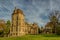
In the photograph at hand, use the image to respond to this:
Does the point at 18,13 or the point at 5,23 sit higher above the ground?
the point at 18,13

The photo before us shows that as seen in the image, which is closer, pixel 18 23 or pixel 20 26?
pixel 20 26

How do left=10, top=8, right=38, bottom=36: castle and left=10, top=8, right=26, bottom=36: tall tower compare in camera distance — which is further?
left=10, top=8, right=38, bottom=36: castle

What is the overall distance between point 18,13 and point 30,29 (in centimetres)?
600

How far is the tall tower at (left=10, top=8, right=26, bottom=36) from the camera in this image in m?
42.1

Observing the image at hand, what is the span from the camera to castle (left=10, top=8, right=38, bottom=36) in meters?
42.2

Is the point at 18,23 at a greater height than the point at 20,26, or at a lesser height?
greater

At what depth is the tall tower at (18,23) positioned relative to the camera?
42.1m

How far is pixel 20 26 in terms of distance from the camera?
4334 centimetres

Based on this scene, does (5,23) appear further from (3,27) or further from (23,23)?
(23,23)

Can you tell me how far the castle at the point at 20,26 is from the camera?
42.2m

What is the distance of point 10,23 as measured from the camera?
142 ft

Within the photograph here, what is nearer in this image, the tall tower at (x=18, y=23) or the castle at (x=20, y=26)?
the tall tower at (x=18, y=23)

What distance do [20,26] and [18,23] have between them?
1.12 m

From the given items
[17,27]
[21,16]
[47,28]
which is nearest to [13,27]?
[17,27]
